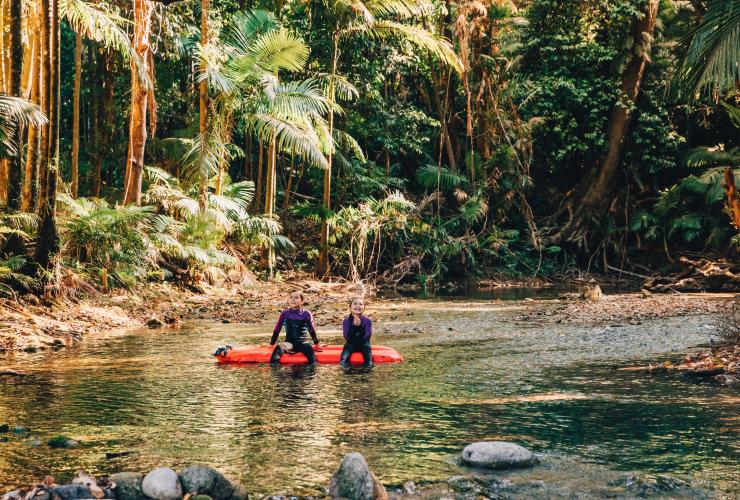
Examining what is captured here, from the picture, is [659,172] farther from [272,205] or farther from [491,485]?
[491,485]

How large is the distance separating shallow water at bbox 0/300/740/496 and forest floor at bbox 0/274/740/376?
0.95m

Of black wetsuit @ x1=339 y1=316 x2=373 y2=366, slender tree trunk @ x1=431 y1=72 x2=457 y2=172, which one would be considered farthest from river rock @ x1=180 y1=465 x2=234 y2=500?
slender tree trunk @ x1=431 y1=72 x2=457 y2=172

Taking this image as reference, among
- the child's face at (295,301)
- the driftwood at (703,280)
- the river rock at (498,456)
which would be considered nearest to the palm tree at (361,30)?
the driftwood at (703,280)

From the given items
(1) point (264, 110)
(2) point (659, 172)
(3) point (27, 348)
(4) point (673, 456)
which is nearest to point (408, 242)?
(1) point (264, 110)

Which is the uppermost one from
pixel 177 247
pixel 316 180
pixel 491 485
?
pixel 316 180

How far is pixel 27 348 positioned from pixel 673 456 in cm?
795

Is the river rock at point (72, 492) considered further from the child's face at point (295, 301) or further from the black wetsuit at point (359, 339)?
the child's face at point (295, 301)

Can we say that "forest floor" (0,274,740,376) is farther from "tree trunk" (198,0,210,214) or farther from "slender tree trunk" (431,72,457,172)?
"slender tree trunk" (431,72,457,172)

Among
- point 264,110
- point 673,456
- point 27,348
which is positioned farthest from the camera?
point 264,110

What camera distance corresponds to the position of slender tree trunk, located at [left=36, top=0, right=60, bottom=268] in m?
11.7

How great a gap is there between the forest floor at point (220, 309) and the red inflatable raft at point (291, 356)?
262 centimetres

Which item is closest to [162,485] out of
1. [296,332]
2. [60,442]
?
[60,442]

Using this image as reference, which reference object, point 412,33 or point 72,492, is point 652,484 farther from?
point 412,33

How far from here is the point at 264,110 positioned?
19391 millimetres
